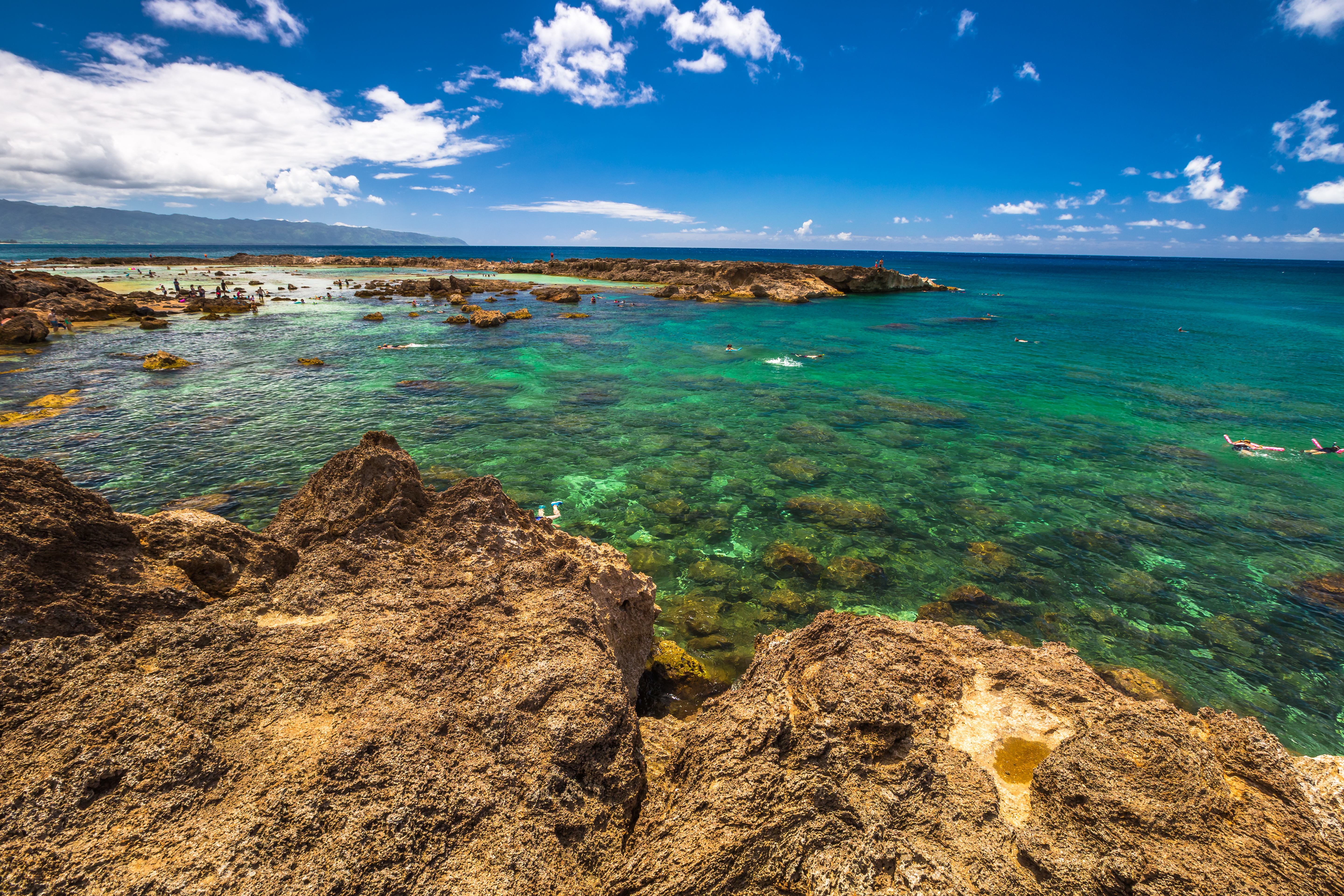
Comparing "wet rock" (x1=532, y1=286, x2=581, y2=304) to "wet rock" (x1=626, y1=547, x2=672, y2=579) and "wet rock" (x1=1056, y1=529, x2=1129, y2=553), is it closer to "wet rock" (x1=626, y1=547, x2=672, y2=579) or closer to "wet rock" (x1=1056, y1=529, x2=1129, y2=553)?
"wet rock" (x1=626, y1=547, x2=672, y2=579)

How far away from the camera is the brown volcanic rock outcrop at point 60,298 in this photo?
3466 centimetres

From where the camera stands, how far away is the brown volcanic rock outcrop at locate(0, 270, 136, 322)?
34.7m

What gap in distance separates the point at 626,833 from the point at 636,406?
19381 millimetres

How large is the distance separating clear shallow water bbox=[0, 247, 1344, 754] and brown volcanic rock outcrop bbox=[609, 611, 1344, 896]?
4751 mm

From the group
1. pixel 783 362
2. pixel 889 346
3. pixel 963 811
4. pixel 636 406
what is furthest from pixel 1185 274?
pixel 963 811

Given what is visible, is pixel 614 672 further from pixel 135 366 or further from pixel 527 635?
pixel 135 366

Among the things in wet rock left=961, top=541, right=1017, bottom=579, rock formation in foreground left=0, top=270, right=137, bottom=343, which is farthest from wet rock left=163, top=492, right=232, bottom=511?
rock formation in foreground left=0, top=270, right=137, bottom=343

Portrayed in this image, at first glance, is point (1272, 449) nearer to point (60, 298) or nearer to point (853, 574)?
point (853, 574)

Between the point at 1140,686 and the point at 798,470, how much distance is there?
935 centimetres

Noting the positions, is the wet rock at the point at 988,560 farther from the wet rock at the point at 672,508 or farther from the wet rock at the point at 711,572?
the wet rock at the point at 672,508

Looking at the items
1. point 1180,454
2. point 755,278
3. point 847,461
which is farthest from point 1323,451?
point 755,278

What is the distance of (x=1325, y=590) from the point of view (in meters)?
10.8

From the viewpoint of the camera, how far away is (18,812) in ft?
9.82

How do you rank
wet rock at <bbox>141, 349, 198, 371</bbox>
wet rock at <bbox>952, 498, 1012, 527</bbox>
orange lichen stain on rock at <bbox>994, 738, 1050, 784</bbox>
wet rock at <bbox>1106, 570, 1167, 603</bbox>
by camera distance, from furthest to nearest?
wet rock at <bbox>141, 349, 198, 371</bbox>, wet rock at <bbox>952, 498, 1012, 527</bbox>, wet rock at <bbox>1106, 570, 1167, 603</bbox>, orange lichen stain on rock at <bbox>994, 738, 1050, 784</bbox>
